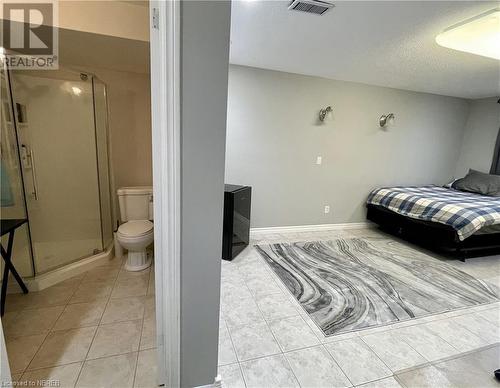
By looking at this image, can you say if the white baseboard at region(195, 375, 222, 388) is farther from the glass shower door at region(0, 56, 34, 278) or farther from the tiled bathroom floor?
the glass shower door at region(0, 56, 34, 278)

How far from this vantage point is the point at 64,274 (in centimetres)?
215

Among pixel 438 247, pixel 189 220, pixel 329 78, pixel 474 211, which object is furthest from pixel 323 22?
pixel 438 247

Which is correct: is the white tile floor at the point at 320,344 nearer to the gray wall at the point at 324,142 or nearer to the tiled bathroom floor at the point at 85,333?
the tiled bathroom floor at the point at 85,333

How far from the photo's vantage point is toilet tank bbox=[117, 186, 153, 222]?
2605 mm

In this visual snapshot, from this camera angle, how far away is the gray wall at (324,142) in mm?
3182

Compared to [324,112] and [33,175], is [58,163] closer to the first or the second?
[33,175]

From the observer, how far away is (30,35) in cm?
186

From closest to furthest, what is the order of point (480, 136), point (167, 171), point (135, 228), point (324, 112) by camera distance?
1. point (167, 171)
2. point (135, 228)
3. point (324, 112)
4. point (480, 136)

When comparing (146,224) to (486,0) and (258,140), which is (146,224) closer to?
(258,140)

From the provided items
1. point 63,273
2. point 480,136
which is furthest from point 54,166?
point 480,136

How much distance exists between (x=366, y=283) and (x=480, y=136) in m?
3.87

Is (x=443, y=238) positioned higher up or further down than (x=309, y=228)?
higher up

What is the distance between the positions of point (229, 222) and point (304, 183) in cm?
156

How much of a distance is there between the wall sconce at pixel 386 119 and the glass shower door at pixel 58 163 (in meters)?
3.91
